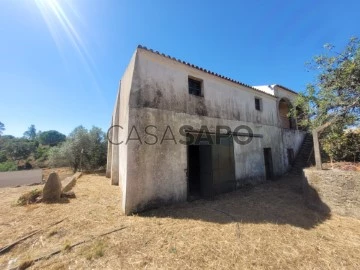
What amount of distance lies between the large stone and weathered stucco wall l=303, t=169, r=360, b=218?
10647 millimetres

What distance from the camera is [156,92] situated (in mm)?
7230

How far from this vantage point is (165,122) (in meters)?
7.27

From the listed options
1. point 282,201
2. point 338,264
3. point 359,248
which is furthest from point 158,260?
point 282,201

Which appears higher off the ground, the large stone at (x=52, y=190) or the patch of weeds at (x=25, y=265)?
the large stone at (x=52, y=190)

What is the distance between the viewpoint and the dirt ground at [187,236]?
11.8 ft

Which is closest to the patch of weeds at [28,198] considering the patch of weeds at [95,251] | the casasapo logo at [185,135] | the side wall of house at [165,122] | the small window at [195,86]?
the casasapo logo at [185,135]

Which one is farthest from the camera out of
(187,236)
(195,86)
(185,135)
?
(195,86)

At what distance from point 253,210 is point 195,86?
6.06m

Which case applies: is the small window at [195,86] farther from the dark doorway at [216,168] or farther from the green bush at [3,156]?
the green bush at [3,156]

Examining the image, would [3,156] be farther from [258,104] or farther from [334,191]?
[334,191]

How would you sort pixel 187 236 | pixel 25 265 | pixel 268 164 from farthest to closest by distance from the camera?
pixel 268 164, pixel 187 236, pixel 25 265

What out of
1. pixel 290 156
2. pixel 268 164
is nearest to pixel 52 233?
pixel 268 164

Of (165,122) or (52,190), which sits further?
(52,190)

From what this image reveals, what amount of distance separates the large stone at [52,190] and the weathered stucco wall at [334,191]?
419 inches
